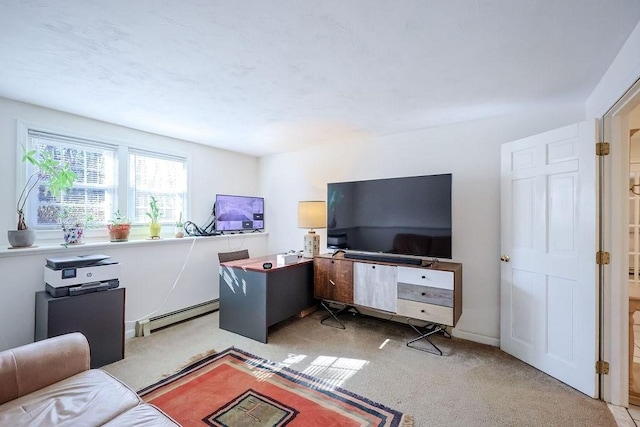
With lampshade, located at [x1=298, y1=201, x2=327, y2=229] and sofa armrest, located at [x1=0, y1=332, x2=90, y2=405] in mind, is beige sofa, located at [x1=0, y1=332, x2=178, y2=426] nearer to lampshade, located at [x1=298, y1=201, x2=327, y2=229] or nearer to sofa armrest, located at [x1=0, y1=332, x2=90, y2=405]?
sofa armrest, located at [x1=0, y1=332, x2=90, y2=405]

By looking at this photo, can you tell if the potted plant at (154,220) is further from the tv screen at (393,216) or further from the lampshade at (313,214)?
the tv screen at (393,216)

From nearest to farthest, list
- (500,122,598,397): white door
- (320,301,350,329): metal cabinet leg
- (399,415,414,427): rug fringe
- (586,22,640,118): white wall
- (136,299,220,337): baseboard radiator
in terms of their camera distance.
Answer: (586,22,640,118): white wall, (399,415,414,427): rug fringe, (500,122,598,397): white door, (136,299,220,337): baseboard radiator, (320,301,350,329): metal cabinet leg

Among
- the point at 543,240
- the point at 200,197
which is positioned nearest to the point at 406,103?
the point at 543,240

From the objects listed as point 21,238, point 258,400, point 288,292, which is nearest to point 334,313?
point 288,292

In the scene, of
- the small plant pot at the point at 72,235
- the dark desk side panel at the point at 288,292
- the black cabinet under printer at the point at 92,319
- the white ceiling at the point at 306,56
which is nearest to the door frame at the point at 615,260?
the white ceiling at the point at 306,56

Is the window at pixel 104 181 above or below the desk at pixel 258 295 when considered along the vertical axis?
above

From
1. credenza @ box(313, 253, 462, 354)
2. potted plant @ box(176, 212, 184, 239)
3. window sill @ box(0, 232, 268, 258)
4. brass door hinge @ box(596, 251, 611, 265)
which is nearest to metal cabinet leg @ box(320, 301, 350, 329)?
credenza @ box(313, 253, 462, 354)

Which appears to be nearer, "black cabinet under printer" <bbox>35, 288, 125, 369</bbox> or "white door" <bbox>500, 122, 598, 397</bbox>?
"white door" <bbox>500, 122, 598, 397</bbox>

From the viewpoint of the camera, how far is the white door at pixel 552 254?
2043 mm

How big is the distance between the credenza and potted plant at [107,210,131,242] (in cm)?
212

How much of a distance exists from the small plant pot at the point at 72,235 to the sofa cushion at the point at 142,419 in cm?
215

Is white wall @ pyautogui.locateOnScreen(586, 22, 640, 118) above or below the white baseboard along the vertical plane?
above

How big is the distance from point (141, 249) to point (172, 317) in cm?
89

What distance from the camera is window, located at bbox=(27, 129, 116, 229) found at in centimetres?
264
